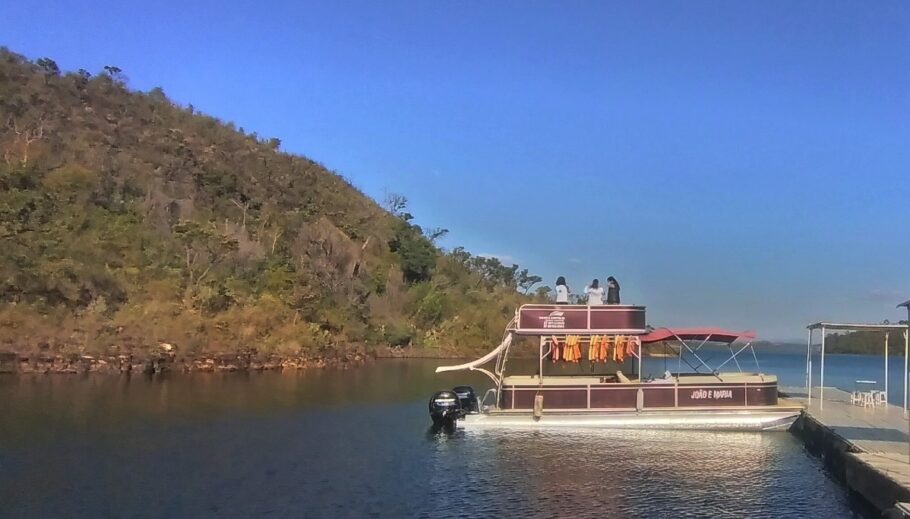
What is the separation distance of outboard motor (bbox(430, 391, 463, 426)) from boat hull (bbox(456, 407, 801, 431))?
0.55 metres

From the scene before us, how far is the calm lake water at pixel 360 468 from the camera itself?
17.0 meters

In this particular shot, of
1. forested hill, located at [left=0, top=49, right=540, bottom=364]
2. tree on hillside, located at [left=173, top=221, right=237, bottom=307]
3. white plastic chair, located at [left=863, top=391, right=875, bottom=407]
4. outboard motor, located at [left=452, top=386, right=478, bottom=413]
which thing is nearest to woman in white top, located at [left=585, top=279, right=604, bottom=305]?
outboard motor, located at [left=452, top=386, right=478, bottom=413]

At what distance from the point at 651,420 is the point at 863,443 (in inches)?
310

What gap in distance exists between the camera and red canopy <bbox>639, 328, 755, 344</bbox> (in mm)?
28438

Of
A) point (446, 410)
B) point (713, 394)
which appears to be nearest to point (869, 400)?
point (713, 394)

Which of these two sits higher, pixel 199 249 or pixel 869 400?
pixel 199 249

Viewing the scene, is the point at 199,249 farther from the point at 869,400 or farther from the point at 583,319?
the point at 869,400

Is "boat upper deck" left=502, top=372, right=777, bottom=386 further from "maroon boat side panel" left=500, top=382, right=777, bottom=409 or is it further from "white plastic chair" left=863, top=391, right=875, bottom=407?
"white plastic chair" left=863, top=391, right=875, bottom=407

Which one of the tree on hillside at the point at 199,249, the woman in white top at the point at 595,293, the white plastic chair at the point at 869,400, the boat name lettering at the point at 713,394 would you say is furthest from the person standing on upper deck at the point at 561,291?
the tree on hillside at the point at 199,249

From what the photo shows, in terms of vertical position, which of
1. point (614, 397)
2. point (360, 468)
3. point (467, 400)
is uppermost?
point (614, 397)

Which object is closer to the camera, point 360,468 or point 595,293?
point 360,468

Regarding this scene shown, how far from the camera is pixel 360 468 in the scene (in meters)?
21.0

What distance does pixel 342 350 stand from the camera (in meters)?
65.9

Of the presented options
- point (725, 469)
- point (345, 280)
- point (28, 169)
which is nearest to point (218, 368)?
point (28, 169)
